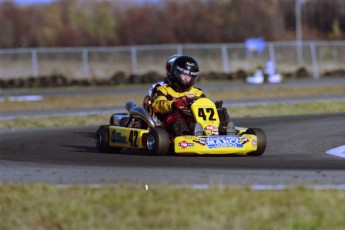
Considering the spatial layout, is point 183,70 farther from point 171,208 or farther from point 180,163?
point 171,208

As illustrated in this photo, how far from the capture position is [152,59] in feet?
119

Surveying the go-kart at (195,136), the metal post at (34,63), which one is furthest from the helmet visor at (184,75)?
the metal post at (34,63)

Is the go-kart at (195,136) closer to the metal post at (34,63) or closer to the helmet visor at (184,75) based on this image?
the helmet visor at (184,75)

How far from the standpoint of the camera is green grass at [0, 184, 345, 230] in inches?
220

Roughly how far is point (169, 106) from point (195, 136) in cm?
81

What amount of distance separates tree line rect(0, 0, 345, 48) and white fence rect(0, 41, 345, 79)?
44.1ft

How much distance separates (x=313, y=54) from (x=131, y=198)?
33128mm

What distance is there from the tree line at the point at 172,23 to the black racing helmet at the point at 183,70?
1674 inches

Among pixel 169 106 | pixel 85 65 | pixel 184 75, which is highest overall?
pixel 184 75

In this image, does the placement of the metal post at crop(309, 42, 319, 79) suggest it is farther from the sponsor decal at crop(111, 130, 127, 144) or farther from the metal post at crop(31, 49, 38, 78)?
the sponsor decal at crop(111, 130, 127, 144)

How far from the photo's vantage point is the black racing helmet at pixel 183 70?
10602mm

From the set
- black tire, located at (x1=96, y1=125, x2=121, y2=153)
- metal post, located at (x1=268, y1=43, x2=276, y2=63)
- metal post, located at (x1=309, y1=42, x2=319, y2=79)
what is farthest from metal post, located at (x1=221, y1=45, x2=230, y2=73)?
black tire, located at (x1=96, y1=125, x2=121, y2=153)

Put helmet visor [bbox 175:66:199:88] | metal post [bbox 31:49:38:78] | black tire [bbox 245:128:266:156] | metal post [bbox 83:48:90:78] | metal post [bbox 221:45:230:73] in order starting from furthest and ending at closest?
metal post [bbox 221:45:230:73], metal post [bbox 83:48:90:78], metal post [bbox 31:49:38:78], helmet visor [bbox 175:66:199:88], black tire [bbox 245:128:266:156]

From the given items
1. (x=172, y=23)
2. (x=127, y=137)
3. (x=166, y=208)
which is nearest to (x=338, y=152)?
(x=127, y=137)
